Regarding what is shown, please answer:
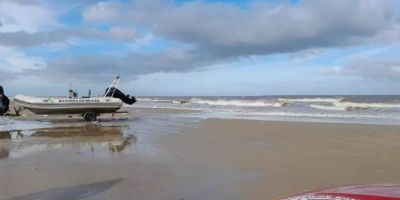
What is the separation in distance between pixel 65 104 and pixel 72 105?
273 millimetres

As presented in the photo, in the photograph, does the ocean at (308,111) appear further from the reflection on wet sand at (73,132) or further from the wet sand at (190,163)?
the reflection on wet sand at (73,132)

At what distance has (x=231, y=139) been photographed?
41.5 feet

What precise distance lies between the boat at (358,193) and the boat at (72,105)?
16.6 metres

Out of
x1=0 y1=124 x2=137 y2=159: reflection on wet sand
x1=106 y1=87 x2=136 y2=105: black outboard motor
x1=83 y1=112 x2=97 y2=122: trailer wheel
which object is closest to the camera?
x1=0 y1=124 x2=137 y2=159: reflection on wet sand

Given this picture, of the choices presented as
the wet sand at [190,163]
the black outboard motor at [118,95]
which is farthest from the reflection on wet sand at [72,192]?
the black outboard motor at [118,95]

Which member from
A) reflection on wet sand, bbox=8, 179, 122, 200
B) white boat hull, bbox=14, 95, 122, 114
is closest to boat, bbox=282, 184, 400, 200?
reflection on wet sand, bbox=8, 179, 122, 200

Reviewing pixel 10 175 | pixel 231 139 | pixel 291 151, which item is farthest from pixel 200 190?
pixel 231 139

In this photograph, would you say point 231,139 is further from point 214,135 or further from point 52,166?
point 52,166

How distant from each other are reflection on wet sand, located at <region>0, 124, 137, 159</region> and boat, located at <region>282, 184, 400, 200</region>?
781cm

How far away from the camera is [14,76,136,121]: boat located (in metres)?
18.7

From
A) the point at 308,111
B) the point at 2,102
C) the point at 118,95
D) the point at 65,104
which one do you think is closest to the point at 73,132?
the point at 2,102

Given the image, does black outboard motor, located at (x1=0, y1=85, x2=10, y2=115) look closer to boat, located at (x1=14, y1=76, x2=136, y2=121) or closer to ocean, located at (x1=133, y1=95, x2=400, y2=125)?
boat, located at (x1=14, y1=76, x2=136, y2=121)

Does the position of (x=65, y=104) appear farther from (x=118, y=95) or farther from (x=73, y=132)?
(x=73, y=132)

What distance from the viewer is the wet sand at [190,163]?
6.73m
